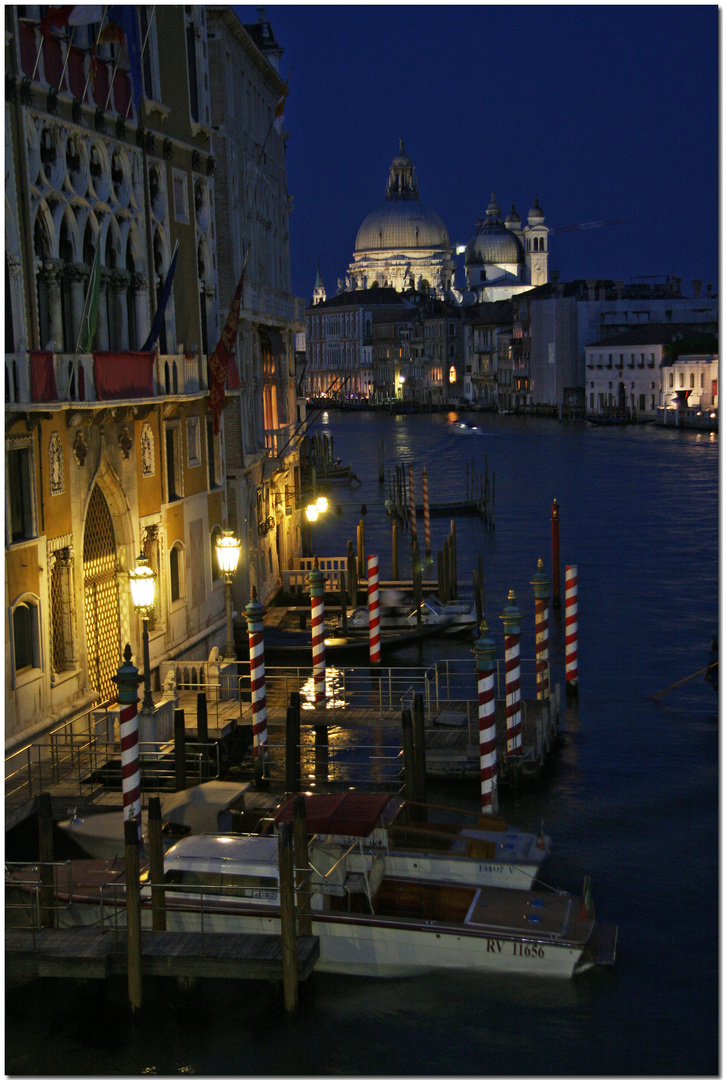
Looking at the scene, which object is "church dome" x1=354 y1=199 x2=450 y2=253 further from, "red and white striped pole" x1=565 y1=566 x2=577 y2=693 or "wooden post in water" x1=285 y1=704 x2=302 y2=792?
"wooden post in water" x1=285 y1=704 x2=302 y2=792

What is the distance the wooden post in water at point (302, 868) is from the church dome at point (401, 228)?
5383 inches

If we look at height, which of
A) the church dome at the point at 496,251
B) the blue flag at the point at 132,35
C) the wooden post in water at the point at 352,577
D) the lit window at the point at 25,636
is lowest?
the wooden post in water at the point at 352,577

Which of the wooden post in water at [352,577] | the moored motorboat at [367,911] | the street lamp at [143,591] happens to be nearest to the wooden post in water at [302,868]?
the moored motorboat at [367,911]

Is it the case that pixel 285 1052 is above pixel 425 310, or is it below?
below

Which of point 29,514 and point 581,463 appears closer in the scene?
point 29,514

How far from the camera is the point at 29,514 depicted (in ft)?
33.7

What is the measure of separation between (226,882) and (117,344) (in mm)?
5542

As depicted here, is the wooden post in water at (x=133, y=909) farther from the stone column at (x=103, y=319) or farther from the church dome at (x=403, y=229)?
the church dome at (x=403, y=229)

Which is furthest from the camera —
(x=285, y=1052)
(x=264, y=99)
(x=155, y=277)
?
(x=264, y=99)

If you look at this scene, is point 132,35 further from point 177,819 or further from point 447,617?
point 447,617

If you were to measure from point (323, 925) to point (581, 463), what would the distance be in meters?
42.0

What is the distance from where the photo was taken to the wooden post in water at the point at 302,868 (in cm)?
816

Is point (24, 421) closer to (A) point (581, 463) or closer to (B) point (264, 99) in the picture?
(B) point (264, 99)

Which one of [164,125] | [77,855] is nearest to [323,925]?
[77,855]
